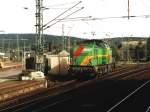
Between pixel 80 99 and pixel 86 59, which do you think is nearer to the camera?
pixel 80 99

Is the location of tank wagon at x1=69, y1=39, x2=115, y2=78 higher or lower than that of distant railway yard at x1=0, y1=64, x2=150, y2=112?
higher

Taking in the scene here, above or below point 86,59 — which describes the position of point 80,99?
below

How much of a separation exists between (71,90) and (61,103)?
6617 mm

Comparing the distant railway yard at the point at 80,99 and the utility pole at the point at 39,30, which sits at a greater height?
the utility pole at the point at 39,30

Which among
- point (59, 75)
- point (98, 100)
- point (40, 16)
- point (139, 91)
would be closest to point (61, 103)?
point (98, 100)

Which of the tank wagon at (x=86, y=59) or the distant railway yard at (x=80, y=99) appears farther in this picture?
the tank wagon at (x=86, y=59)

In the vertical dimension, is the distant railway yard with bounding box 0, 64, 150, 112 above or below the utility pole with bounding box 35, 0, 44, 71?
below

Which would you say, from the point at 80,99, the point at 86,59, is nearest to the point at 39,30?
the point at 86,59

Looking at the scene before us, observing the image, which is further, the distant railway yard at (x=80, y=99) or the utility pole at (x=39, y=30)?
the utility pole at (x=39, y=30)

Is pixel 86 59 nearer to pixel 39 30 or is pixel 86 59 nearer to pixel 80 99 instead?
pixel 39 30

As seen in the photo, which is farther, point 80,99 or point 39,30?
point 39,30

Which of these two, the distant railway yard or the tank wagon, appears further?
the tank wagon

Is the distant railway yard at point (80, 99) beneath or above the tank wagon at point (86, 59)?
beneath

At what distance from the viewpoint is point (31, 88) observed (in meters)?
31.6
